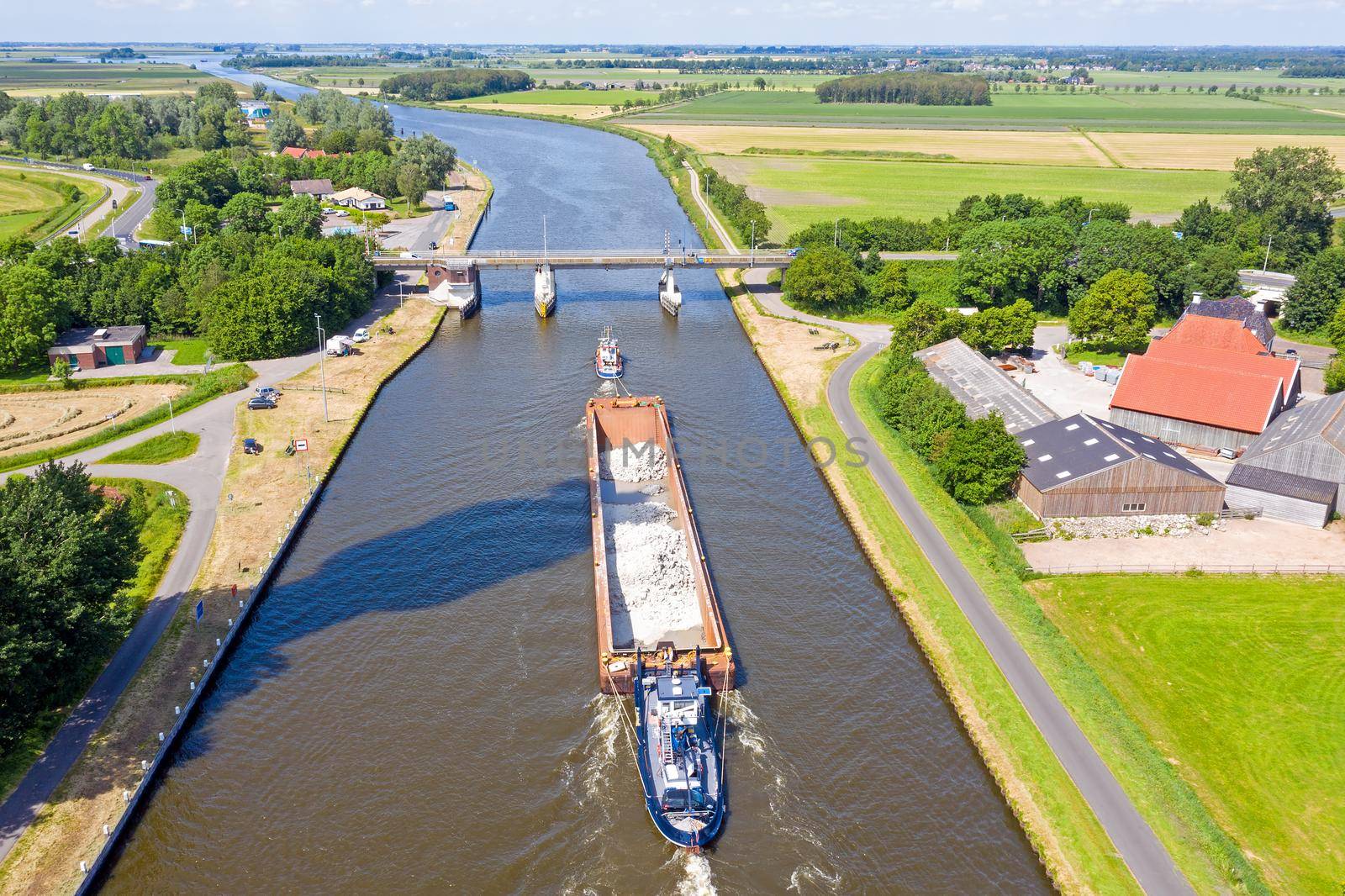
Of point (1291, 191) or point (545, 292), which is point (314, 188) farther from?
point (1291, 191)

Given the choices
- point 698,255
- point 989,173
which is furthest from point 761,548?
point 989,173

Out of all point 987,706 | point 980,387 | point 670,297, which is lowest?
point 987,706

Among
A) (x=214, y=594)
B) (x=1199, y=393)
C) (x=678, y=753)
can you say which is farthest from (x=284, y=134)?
(x=678, y=753)

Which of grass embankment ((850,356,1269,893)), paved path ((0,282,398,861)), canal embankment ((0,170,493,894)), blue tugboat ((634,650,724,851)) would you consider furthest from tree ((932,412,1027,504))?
paved path ((0,282,398,861))

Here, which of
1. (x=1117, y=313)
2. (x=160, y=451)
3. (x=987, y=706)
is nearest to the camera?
(x=987, y=706)

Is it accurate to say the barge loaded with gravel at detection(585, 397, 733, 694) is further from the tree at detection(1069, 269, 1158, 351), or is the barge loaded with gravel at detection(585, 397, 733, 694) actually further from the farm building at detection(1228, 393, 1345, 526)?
the tree at detection(1069, 269, 1158, 351)

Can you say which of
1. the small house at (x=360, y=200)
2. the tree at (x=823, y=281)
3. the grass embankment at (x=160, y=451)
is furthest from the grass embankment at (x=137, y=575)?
the small house at (x=360, y=200)
